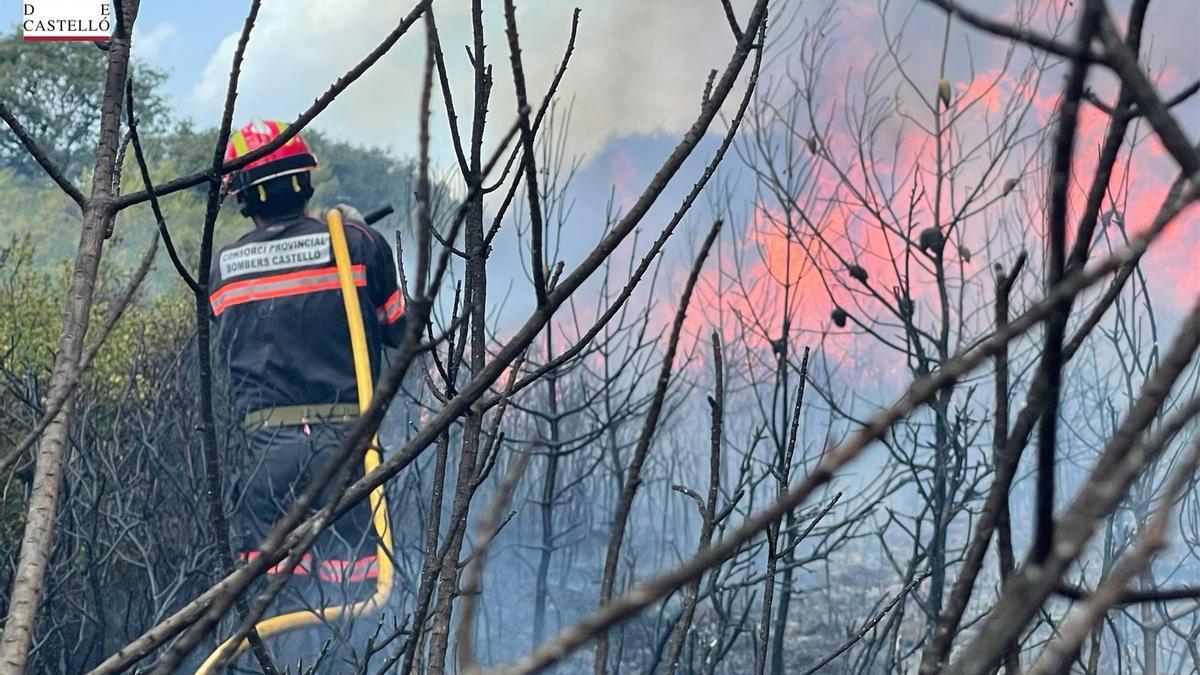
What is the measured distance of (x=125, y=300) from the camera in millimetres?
899

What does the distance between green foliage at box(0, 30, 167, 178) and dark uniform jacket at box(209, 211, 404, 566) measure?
413 cm

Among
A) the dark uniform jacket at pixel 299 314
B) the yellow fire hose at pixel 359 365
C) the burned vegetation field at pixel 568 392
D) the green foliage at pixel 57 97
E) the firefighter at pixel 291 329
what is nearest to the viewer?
the burned vegetation field at pixel 568 392

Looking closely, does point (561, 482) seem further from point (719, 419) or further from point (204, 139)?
point (719, 419)

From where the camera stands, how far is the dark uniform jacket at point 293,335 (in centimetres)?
436

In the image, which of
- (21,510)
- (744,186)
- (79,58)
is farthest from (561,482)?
(79,58)

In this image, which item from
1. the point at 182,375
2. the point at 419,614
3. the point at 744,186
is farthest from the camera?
the point at 744,186

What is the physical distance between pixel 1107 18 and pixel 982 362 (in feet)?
0.43

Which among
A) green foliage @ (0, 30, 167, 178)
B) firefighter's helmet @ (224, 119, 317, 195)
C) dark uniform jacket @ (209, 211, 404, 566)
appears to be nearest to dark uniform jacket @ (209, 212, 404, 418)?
dark uniform jacket @ (209, 211, 404, 566)

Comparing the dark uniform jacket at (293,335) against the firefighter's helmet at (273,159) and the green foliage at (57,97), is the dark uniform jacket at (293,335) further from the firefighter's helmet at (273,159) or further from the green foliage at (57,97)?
the green foliage at (57,97)

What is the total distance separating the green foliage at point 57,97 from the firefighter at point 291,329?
13.4 ft

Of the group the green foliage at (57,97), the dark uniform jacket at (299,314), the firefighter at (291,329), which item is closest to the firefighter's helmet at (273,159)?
the firefighter at (291,329)

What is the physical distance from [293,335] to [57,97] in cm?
501

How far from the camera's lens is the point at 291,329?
4.56 metres

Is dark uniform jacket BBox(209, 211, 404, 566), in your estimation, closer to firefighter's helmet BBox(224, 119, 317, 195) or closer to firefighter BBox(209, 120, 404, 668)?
firefighter BBox(209, 120, 404, 668)
